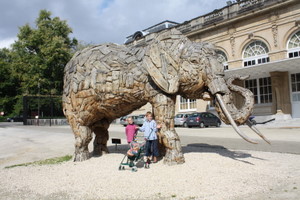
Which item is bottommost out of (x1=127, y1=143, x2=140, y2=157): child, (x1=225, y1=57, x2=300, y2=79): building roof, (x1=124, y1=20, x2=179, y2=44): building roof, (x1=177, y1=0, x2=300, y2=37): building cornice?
(x1=127, y1=143, x2=140, y2=157): child

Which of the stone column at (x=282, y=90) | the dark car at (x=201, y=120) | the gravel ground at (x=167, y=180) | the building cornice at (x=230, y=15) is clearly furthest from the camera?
the dark car at (x=201, y=120)

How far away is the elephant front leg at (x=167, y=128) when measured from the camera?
18.0ft

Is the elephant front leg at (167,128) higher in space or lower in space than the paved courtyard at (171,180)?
higher

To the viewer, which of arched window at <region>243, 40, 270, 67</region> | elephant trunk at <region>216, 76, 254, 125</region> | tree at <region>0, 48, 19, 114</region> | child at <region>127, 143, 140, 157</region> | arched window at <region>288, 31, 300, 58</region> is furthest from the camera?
tree at <region>0, 48, 19, 114</region>

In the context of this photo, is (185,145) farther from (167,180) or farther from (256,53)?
(256,53)

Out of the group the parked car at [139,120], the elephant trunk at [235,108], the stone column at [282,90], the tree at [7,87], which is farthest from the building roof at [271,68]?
the tree at [7,87]

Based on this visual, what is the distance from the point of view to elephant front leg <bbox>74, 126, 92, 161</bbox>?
6.44m

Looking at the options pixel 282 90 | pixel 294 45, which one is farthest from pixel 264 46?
pixel 282 90

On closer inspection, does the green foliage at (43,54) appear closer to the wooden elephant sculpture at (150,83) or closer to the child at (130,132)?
the wooden elephant sculpture at (150,83)

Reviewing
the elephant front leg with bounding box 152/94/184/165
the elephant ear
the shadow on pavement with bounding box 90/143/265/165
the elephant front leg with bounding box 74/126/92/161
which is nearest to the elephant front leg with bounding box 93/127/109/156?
the shadow on pavement with bounding box 90/143/265/165

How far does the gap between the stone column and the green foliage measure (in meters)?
19.8

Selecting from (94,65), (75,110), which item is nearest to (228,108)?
(94,65)

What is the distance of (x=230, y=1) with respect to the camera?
23.9m

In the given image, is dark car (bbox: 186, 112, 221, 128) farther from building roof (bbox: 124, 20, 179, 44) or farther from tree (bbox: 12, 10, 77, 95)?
tree (bbox: 12, 10, 77, 95)
